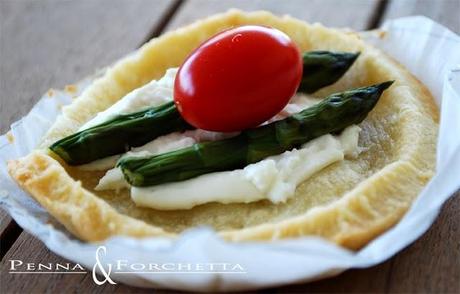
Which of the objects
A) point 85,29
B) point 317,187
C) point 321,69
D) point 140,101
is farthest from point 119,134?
point 85,29

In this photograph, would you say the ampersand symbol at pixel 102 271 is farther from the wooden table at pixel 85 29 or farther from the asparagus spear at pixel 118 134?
the asparagus spear at pixel 118 134

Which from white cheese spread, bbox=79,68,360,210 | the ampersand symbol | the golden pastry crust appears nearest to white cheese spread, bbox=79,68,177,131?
white cheese spread, bbox=79,68,360,210

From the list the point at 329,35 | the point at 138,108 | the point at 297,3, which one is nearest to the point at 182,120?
the point at 138,108

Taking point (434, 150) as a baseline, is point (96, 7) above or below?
below

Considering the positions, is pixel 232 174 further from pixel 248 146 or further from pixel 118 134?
pixel 118 134

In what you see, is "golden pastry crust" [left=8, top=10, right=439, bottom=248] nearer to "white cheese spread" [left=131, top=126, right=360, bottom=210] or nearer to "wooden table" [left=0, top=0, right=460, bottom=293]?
"white cheese spread" [left=131, top=126, right=360, bottom=210]

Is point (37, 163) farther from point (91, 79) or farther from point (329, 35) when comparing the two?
point (329, 35)

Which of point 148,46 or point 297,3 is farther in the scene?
point 297,3
